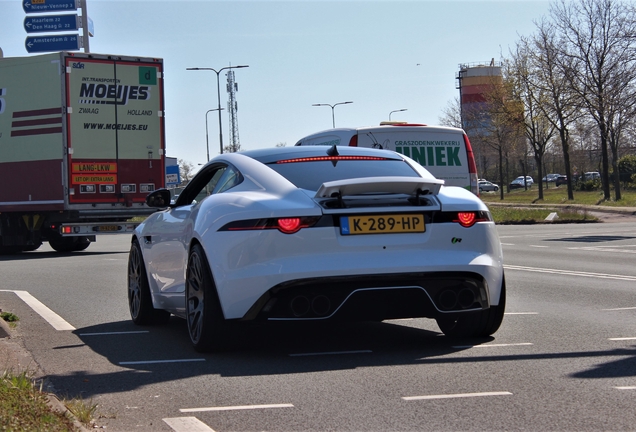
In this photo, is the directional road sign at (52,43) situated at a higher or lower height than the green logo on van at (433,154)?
higher

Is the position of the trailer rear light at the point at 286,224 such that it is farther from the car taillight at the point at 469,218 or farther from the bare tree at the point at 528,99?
the bare tree at the point at 528,99

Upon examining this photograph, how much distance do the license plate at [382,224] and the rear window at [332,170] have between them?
441 millimetres

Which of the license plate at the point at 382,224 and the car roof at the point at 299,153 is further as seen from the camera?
the car roof at the point at 299,153

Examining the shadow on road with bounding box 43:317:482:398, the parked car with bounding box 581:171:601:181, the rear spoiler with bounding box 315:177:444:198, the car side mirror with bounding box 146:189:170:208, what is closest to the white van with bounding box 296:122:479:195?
the car side mirror with bounding box 146:189:170:208

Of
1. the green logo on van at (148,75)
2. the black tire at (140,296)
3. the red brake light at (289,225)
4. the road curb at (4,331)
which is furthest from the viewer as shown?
the green logo on van at (148,75)

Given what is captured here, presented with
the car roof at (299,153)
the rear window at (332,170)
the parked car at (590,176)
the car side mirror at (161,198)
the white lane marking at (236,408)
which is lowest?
the white lane marking at (236,408)

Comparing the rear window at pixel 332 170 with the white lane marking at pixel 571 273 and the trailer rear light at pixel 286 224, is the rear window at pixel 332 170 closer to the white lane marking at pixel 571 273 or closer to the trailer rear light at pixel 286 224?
the trailer rear light at pixel 286 224

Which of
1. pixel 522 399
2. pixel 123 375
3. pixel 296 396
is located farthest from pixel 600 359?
pixel 123 375

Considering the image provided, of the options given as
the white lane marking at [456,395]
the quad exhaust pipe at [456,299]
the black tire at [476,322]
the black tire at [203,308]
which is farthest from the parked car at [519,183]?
the white lane marking at [456,395]

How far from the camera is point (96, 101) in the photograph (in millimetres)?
19641

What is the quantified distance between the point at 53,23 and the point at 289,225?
33.3 meters

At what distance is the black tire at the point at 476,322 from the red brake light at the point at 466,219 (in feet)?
1.88

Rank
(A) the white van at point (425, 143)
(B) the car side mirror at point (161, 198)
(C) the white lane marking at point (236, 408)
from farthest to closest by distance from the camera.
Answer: (A) the white van at point (425, 143) → (B) the car side mirror at point (161, 198) → (C) the white lane marking at point (236, 408)

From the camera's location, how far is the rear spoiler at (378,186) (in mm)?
5977
